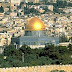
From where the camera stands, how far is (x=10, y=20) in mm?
115312

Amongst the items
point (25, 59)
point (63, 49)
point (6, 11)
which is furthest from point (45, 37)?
point (6, 11)

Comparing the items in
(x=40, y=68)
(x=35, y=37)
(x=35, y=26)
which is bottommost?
(x=35, y=37)

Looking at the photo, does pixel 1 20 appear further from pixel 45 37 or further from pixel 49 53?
pixel 49 53

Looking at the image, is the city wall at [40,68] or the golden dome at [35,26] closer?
the city wall at [40,68]

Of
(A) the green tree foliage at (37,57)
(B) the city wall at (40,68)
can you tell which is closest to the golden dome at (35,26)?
(A) the green tree foliage at (37,57)

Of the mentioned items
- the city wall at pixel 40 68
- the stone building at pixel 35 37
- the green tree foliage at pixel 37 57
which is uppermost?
the city wall at pixel 40 68

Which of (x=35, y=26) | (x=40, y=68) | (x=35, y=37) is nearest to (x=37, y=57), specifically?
(x=40, y=68)

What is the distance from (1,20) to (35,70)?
7839cm

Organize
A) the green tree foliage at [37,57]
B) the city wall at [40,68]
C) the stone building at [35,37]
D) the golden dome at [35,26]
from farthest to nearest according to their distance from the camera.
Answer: the golden dome at [35,26] → the stone building at [35,37] → the green tree foliage at [37,57] → the city wall at [40,68]

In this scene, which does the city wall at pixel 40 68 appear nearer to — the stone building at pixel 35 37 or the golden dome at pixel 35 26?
the stone building at pixel 35 37

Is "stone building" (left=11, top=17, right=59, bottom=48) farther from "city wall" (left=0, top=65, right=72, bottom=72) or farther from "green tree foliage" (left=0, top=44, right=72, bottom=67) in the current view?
"city wall" (left=0, top=65, right=72, bottom=72)

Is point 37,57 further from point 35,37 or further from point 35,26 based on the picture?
point 35,26

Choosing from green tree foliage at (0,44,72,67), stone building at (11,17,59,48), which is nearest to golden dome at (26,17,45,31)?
stone building at (11,17,59,48)

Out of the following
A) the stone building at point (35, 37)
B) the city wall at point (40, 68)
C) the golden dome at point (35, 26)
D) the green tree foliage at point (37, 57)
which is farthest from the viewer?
the golden dome at point (35, 26)
